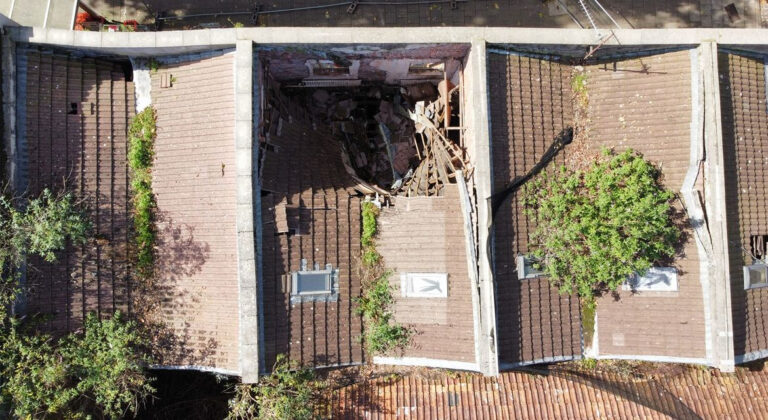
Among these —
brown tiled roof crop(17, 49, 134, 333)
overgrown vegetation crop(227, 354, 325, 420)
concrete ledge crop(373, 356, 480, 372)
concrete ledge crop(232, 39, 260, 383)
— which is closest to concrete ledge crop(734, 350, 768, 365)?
concrete ledge crop(373, 356, 480, 372)

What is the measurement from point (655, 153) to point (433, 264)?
22.6ft

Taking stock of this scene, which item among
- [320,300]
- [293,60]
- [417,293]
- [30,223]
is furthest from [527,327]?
[30,223]

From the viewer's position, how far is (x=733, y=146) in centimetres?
1316

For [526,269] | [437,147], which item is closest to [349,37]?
[437,147]

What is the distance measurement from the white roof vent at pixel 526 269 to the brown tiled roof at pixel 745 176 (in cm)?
537

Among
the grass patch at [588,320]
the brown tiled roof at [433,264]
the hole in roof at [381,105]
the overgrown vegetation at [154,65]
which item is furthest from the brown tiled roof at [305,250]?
the grass patch at [588,320]

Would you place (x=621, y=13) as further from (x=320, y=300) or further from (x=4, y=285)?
(x=4, y=285)

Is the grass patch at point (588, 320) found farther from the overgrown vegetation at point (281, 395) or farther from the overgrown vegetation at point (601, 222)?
the overgrown vegetation at point (281, 395)

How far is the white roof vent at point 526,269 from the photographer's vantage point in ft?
42.3

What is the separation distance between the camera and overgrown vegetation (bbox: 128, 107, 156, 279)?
13055mm

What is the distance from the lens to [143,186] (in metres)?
13.1

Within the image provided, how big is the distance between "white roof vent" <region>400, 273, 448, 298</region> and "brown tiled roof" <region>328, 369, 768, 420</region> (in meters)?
3.66

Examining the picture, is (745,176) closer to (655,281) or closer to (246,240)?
(655,281)

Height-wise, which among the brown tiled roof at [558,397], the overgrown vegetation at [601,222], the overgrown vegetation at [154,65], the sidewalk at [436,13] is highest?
the sidewalk at [436,13]
